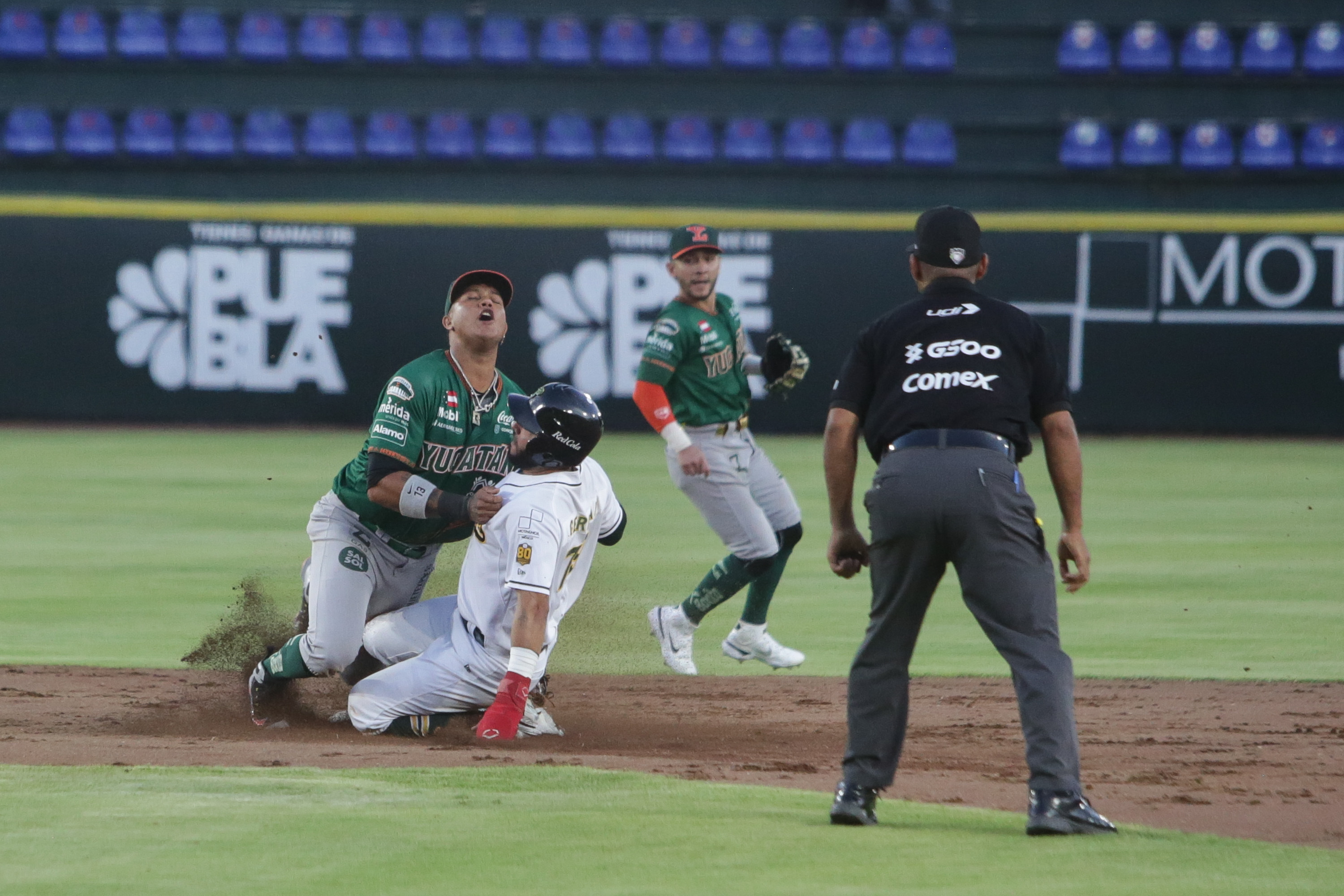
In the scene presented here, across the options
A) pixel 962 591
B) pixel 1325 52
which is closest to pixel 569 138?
pixel 1325 52

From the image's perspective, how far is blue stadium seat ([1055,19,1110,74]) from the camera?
19922mm

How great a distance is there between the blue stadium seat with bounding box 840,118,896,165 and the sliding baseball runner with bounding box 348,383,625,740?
14.0m

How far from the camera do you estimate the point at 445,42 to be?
2053cm

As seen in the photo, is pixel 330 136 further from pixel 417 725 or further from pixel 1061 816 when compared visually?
pixel 1061 816

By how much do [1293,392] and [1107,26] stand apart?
16.6 feet

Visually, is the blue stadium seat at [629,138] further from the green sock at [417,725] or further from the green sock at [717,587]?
the green sock at [417,725]

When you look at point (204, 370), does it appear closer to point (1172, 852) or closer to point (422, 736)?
point (422, 736)

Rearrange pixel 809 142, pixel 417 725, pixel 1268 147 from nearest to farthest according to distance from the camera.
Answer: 1. pixel 417 725
2. pixel 1268 147
3. pixel 809 142

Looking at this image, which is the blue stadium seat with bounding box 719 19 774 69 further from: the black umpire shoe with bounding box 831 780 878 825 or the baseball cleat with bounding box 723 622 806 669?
the black umpire shoe with bounding box 831 780 878 825

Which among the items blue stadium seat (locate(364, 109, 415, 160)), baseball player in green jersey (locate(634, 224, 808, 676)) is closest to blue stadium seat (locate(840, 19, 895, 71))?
blue stadium seat (locate(364, 109, 415, 160))

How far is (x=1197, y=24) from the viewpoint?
799 inches

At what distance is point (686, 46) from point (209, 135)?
229 inches

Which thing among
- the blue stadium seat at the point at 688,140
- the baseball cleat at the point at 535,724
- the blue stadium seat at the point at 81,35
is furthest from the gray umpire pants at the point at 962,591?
the blue stadium seat at the point at 81,35

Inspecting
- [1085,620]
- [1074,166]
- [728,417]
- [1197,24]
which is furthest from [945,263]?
[1197,24]
